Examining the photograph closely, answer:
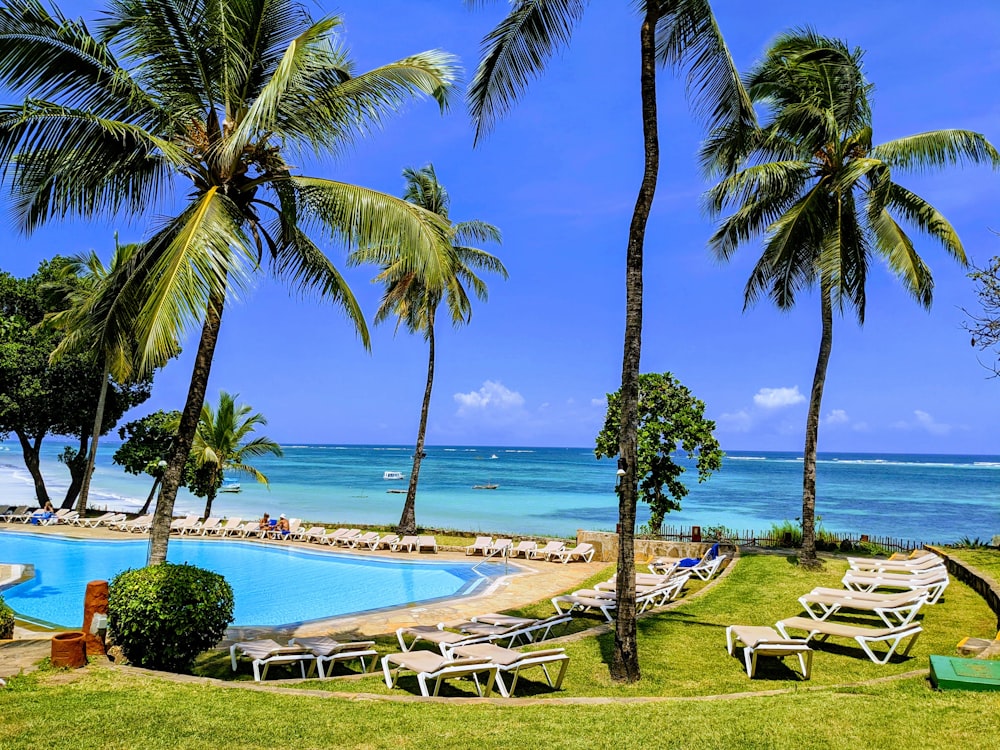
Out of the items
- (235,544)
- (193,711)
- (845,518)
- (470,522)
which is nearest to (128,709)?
(193,711)

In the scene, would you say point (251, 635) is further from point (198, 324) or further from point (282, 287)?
point (198, 324)

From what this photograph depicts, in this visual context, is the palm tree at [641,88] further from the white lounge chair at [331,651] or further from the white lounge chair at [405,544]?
the white lounge chair at [405,544]

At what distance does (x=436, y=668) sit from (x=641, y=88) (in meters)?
6.89

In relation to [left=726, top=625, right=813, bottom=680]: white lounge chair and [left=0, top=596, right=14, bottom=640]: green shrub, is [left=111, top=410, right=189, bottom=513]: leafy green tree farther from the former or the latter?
[left=726, top=625, right=813, bottom=680]: white lounge chair

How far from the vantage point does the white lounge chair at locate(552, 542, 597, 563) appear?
1852cm

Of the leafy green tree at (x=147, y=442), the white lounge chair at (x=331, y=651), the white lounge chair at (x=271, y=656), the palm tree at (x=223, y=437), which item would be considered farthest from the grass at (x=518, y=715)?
the leafy green tree at (x=147, y=442)

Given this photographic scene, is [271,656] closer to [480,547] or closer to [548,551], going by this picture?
[548,551]

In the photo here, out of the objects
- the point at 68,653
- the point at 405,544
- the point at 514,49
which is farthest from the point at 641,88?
the point at 405,544

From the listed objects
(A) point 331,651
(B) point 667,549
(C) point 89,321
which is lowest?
(B) point 667,549

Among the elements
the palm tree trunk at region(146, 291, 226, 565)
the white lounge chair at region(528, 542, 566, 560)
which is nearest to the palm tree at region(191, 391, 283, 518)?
the white lounge chair at region(528, 542, 566, 560)

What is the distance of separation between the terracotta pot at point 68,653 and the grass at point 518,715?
0.30m

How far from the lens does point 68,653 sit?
7.00 meters

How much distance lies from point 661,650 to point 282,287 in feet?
22.8

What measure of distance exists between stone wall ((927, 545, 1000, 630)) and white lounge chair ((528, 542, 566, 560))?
8.90 m
